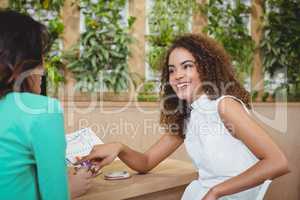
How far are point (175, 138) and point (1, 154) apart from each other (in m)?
0.95

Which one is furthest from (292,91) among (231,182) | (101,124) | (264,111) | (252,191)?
(231,182)

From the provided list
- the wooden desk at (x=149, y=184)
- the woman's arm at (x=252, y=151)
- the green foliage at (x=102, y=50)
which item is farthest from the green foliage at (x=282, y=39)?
the woman's arm at (x=252, y=151)

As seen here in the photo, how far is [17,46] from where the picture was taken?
36.1 inches

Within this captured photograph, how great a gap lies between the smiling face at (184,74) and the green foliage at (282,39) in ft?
6.48

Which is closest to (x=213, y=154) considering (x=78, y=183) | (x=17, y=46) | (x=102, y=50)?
(x=78, y=183)

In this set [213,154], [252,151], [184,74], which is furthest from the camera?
[184,74]

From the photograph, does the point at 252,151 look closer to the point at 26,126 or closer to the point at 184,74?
the point at 184,74

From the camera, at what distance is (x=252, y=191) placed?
1447 millimetres

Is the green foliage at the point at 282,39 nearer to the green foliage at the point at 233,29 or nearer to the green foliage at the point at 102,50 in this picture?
the green foliage at the point at 233,29

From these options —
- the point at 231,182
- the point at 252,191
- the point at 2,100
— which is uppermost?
the point at 2,100

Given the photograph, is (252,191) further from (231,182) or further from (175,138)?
(175,138)

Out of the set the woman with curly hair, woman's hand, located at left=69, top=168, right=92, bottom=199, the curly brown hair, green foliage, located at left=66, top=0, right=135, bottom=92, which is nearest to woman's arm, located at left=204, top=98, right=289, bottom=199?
the woman with curly hair

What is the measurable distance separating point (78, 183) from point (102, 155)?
1.02 feet

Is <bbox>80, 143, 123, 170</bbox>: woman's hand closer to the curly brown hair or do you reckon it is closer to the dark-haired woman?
the curly brown hair
